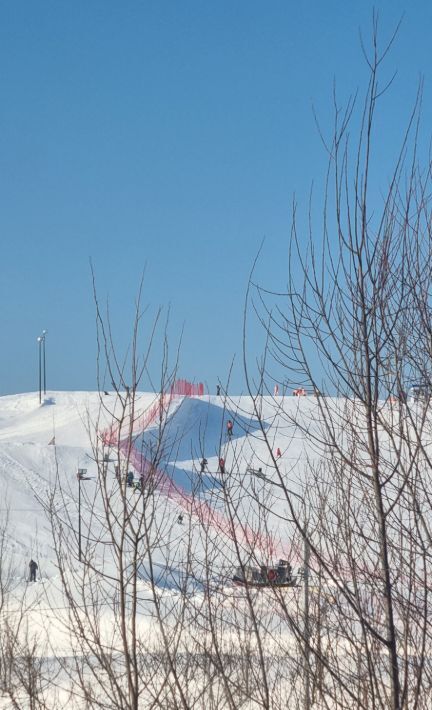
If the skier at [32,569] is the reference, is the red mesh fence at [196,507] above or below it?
above

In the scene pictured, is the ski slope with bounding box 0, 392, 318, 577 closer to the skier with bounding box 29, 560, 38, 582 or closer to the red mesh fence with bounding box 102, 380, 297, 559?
the skier with bounding box 29, 560, 38, 582

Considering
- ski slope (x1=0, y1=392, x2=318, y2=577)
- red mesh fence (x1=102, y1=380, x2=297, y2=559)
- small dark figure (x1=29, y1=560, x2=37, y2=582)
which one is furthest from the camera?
ski slope (x1=0, y1=392, x2=318, y2=577)

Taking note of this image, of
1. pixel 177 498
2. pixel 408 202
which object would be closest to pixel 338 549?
pixel 408 202

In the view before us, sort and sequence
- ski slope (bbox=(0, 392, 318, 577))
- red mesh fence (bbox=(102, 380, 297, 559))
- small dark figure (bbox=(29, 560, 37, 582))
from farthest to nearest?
ski slope (bbox=(0, 392, 318, 577)), small dark figure (bbox=(29, 560, 37, 582)), red mesh fence (bbox=(102, 380, 297, 559))

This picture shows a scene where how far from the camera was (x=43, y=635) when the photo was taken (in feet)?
68.2

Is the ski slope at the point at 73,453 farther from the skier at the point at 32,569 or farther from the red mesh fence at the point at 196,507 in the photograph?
the red mesh fence at the point at 196,507

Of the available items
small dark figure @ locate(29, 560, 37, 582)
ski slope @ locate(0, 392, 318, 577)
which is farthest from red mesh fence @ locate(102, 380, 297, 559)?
small dark figure @ locate(29, 560, 37, 582)

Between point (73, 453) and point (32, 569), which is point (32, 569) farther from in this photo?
point (73, 453)

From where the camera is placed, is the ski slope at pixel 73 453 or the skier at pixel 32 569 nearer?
the skier at pixel 32 569

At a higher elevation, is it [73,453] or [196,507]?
[73,453]

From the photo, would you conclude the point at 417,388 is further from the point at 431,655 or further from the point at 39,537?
the point at 39,537

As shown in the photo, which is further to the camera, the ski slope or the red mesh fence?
the ski slope

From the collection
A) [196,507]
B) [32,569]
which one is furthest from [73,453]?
[196,507]

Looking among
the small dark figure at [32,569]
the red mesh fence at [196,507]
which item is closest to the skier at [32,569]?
the small dark figure at [32,569]
